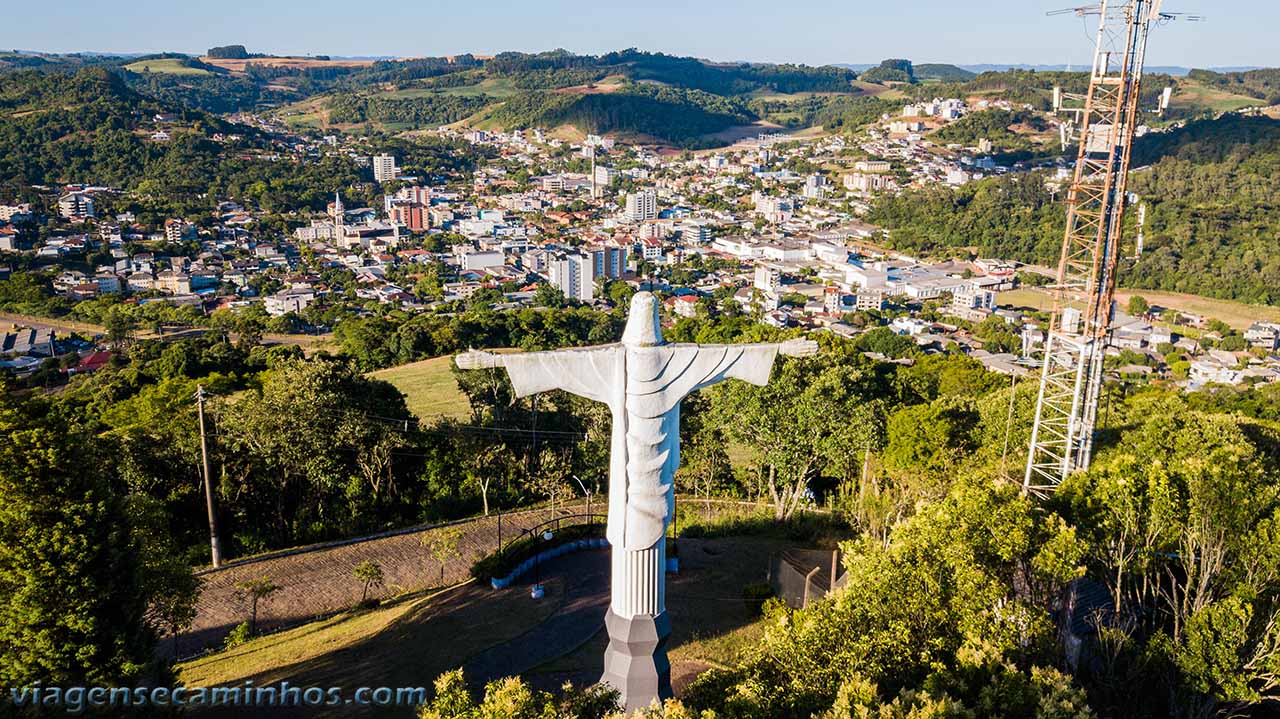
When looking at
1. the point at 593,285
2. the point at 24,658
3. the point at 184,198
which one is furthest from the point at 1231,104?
the point at 24,658

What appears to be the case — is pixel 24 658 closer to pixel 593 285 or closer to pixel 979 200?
pixel 593 285

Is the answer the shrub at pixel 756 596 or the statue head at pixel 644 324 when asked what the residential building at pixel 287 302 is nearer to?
the shrub at pixel 756 596

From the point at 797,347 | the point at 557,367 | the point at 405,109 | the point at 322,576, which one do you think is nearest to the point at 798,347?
the point at 797,347

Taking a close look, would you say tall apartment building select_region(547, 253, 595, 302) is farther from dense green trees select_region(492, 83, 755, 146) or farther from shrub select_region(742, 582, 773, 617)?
dense green trees select_region(492, 83, 755, 146)

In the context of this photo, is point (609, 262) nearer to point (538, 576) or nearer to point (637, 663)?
point (538, 576)

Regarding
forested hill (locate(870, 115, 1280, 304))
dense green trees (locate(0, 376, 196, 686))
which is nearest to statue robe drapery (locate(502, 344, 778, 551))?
dense green trees (locate(0, 376, 196, 686))
